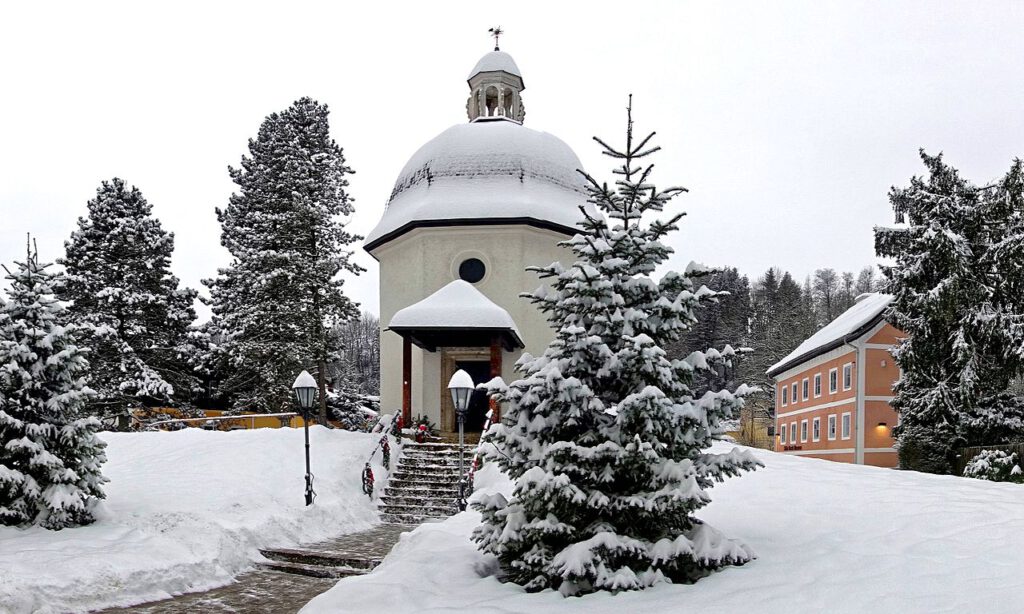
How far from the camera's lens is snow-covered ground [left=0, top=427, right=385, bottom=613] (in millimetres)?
→ 8438

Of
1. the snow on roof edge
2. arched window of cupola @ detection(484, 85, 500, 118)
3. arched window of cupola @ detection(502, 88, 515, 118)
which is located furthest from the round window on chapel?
arched window of cupola @ detection(502, 88, 515, 118)

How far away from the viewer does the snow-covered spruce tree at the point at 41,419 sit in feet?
33.2

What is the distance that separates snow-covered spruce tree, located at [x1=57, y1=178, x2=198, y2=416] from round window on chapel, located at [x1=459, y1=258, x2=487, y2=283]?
485 inches

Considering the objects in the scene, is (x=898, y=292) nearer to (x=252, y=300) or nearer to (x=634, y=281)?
(x=634, y=281)

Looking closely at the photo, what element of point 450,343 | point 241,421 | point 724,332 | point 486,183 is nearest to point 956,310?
point 450,343

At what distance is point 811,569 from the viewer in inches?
258

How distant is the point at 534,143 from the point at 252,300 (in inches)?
460

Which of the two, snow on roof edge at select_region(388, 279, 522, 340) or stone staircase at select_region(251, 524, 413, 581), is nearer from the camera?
stone staircase at select_region(251, 524, 413, 581)

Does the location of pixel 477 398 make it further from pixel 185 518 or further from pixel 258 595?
pixel 258 595

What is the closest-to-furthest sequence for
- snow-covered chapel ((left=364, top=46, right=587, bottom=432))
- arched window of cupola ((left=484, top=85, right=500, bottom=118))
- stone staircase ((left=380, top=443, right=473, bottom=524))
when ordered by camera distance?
stone staircase ((left=380, top=443, right=473, bottom=524)) < snow-covered chapel ((left=364, top=46, right=587, bottom=432)) < arched window of cupola ((left=484, top=85, right=500, bottom=118))

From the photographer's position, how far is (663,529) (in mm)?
6801

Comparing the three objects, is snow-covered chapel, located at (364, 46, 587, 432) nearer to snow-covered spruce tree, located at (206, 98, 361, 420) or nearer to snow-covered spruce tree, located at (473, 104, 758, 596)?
snow-covered spruce tree, located at (206, 98, 361, 420)

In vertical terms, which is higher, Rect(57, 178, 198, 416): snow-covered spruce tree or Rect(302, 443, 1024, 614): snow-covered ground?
Rect(57, 178, 198, 416): snow-covered spruce tree

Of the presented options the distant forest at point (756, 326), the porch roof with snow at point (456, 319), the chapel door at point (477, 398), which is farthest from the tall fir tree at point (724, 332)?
the porch roof with snow at point (456, 319)
